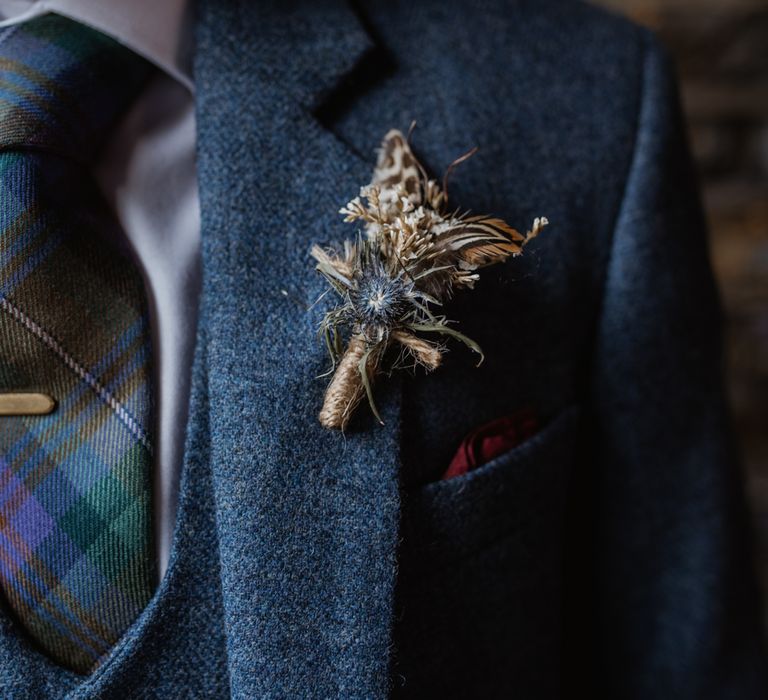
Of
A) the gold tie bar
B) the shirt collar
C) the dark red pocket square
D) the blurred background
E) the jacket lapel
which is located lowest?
the blurred background

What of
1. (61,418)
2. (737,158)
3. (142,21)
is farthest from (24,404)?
(737,158)

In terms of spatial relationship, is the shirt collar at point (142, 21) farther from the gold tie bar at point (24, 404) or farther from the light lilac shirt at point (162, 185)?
the gold tie bar at point (24, 404)

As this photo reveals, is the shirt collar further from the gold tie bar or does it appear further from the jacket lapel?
the gold tie bar

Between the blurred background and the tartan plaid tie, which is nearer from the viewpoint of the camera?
the tartan plaid tie

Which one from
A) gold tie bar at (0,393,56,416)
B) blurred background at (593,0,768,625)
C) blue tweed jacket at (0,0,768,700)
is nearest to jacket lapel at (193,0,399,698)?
blue tweed jacket at (0,0,768,700)

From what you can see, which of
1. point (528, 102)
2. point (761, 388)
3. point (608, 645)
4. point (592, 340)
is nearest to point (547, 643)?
point (608, 645)

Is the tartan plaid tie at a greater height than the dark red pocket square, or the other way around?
the tartan plaid tie

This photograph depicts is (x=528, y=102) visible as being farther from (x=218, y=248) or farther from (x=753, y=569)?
(x=753, y=569)

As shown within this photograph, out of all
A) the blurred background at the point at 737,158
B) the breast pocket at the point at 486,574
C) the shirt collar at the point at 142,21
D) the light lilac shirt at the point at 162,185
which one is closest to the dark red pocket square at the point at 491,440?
the breast pocket at the point at 486,574
